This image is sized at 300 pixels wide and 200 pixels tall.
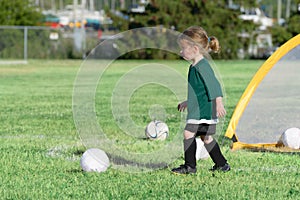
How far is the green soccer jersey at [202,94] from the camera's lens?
672 cm

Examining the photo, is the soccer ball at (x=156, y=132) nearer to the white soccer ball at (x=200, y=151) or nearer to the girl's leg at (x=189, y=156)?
the white soccer ball at (x=200, y=151)

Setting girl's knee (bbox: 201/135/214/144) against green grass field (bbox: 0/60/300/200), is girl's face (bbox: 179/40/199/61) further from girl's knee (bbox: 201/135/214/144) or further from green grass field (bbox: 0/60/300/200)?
green grass field (bbox: 0/60/300/200)

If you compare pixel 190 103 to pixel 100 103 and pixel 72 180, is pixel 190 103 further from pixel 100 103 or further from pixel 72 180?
pixel 100 103

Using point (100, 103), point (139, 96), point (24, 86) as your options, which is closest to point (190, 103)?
point (100, 103)

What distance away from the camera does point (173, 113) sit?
42.5ft

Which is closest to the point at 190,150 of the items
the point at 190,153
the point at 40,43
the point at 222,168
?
the point at 190,153

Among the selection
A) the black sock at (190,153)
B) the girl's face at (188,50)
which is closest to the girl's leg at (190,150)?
the black sock at (190,153)

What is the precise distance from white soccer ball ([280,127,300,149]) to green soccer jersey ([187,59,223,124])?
6.31 feet

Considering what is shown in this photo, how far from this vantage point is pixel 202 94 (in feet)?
22.4

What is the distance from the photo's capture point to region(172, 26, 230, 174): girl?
6730 mm

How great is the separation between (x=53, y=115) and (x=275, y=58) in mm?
4704

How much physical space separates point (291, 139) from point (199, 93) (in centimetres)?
211

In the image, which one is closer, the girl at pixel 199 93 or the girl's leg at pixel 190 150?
the girl at pixel 199 93

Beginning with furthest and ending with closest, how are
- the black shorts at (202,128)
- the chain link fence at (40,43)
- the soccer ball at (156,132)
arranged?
the chain link fence at (40,43) < the soccer ball at (156,132) < the black shorts at (202,128)
